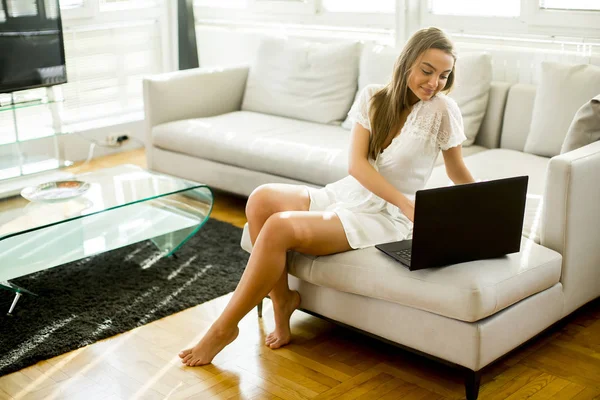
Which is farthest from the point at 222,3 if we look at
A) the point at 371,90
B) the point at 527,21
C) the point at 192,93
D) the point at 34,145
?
the point at 371,90

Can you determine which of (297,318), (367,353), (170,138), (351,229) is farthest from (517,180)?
(170,138)

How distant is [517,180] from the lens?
7.54 feet

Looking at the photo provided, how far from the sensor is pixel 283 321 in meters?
2.63

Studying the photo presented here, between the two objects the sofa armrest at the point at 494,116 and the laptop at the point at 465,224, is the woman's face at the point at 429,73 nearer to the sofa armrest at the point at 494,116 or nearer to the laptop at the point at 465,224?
the laptop at the point at 465,224

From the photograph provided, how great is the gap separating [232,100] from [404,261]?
2.60 m

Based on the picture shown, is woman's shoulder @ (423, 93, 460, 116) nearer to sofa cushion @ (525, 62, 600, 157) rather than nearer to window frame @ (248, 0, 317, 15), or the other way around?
sofa cushion @ (525, 62, 600, 157)

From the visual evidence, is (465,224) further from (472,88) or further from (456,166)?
(472,88)

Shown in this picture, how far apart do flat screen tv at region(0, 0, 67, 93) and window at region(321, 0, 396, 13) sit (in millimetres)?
1603

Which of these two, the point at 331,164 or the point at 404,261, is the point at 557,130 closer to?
the point at 331,164

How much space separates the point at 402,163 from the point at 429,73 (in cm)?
30

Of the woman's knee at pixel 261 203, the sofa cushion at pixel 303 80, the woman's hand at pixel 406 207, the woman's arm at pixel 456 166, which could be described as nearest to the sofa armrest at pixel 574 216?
the woman's arm at pixel 456 166

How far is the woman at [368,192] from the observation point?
244 cm

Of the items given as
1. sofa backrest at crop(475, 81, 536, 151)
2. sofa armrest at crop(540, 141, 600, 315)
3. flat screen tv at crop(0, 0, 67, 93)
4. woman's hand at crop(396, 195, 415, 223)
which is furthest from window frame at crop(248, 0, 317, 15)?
woman's hand at crop(396, 195, 415, 223)

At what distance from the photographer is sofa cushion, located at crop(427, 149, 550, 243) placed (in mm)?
2791
